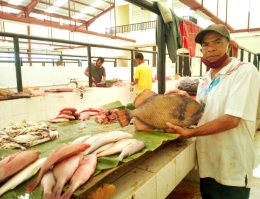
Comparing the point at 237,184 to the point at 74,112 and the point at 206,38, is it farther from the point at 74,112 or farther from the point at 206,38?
the point at 74,112

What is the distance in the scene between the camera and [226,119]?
1776 millimetres

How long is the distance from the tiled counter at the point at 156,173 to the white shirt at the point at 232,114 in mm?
256

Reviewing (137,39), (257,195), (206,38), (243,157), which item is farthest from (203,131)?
(137,39)

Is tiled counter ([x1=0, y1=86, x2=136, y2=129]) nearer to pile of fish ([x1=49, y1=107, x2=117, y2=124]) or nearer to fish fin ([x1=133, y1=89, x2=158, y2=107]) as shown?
pile of fish ([x1=49, y1=107, x2=117, y2=124])

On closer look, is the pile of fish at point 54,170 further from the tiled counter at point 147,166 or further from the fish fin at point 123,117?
the fish fin at point 123,117

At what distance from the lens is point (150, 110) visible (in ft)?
6.79

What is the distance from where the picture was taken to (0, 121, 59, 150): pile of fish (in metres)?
1.97

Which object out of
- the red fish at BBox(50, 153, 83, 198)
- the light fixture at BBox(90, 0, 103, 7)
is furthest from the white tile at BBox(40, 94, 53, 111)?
the light fixture at BBox(90, 0, 103, 7)

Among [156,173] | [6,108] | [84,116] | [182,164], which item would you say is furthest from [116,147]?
[6,108]

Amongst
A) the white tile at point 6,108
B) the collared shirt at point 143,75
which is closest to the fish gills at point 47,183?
the white tile at point 6,108

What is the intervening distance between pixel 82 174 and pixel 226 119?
129 centimetres

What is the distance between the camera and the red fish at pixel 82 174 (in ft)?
3.70

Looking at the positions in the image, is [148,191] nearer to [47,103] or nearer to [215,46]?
[215,46]

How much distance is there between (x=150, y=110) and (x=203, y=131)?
1.78 ft
